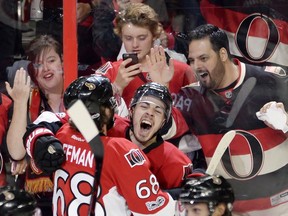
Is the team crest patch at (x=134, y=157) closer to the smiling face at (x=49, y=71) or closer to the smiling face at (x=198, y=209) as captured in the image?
the smiling face at (x=198, y=209)

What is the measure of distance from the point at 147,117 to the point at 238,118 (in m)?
0.50

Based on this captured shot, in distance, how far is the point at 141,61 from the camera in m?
3.24

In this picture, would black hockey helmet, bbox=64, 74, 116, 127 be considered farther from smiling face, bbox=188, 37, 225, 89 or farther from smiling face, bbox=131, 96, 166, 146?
smiling face, bbox=188, 37, 225, 89

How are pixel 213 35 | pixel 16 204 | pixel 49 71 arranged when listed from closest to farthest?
pixel 16 204
pixel 213 35
pixel 49 71

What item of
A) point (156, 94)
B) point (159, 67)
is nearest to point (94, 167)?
point (156, 94)

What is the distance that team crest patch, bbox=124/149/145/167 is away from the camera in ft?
8.77

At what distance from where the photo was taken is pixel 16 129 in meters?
3.19

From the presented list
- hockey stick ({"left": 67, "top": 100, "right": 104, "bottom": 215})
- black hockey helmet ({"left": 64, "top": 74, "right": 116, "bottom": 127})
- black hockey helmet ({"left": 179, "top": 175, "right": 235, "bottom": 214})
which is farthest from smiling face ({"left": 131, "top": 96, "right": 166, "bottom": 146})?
hockey stick ({"left": 67, "top": 100, "right": 104, "bottom": 215})

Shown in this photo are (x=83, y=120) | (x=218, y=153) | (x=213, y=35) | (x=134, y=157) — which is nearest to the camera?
(x=83, y=120)

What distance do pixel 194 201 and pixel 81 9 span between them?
3.21 feet

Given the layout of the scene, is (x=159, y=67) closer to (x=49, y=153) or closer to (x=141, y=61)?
(x=141, y=61)

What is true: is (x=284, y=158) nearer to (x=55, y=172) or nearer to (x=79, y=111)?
(x=55, y=172)

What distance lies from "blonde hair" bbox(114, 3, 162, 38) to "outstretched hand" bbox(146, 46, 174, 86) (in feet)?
0.25

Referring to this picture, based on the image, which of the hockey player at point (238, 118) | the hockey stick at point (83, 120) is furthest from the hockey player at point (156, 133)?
the hockey stick at point (83, 120)
